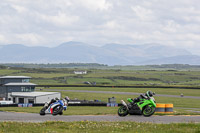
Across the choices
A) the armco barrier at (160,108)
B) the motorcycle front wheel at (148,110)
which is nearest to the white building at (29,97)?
the armco barrier at (160,108)

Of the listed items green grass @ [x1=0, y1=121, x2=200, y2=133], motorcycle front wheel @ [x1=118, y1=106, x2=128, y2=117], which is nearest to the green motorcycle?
motorcycle front wheel @ [x1=118, y1=106, x2=128, y2=117]

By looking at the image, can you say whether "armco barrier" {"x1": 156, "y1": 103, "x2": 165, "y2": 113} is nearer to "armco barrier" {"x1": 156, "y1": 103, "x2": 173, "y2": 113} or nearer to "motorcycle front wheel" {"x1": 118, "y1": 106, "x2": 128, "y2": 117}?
"armco barrier" {"x1": 156, "y1": 103, "x2": 173, "y2": 113}

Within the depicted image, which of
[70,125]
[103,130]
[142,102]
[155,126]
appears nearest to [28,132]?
[70,125]

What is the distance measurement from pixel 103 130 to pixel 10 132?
522cm

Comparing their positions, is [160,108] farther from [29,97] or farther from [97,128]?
[29,97]

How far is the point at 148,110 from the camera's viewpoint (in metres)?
22.8

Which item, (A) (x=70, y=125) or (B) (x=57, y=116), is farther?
(B) (x=57, y=116)

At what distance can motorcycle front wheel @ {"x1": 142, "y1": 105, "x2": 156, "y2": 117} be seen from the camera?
22.6 meters

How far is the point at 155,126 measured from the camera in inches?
672

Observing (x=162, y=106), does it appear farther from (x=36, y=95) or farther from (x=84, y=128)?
(x=36, y=95)

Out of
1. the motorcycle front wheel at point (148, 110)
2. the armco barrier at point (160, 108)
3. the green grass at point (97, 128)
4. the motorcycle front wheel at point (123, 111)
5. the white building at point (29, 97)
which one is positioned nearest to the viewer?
the green grass at point (97, 128)

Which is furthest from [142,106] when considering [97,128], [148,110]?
[97,128]

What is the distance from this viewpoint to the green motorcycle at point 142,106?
72.9 ft

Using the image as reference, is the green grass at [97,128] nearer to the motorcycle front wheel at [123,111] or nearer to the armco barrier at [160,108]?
the motorcycle front wheel at [123,111]
